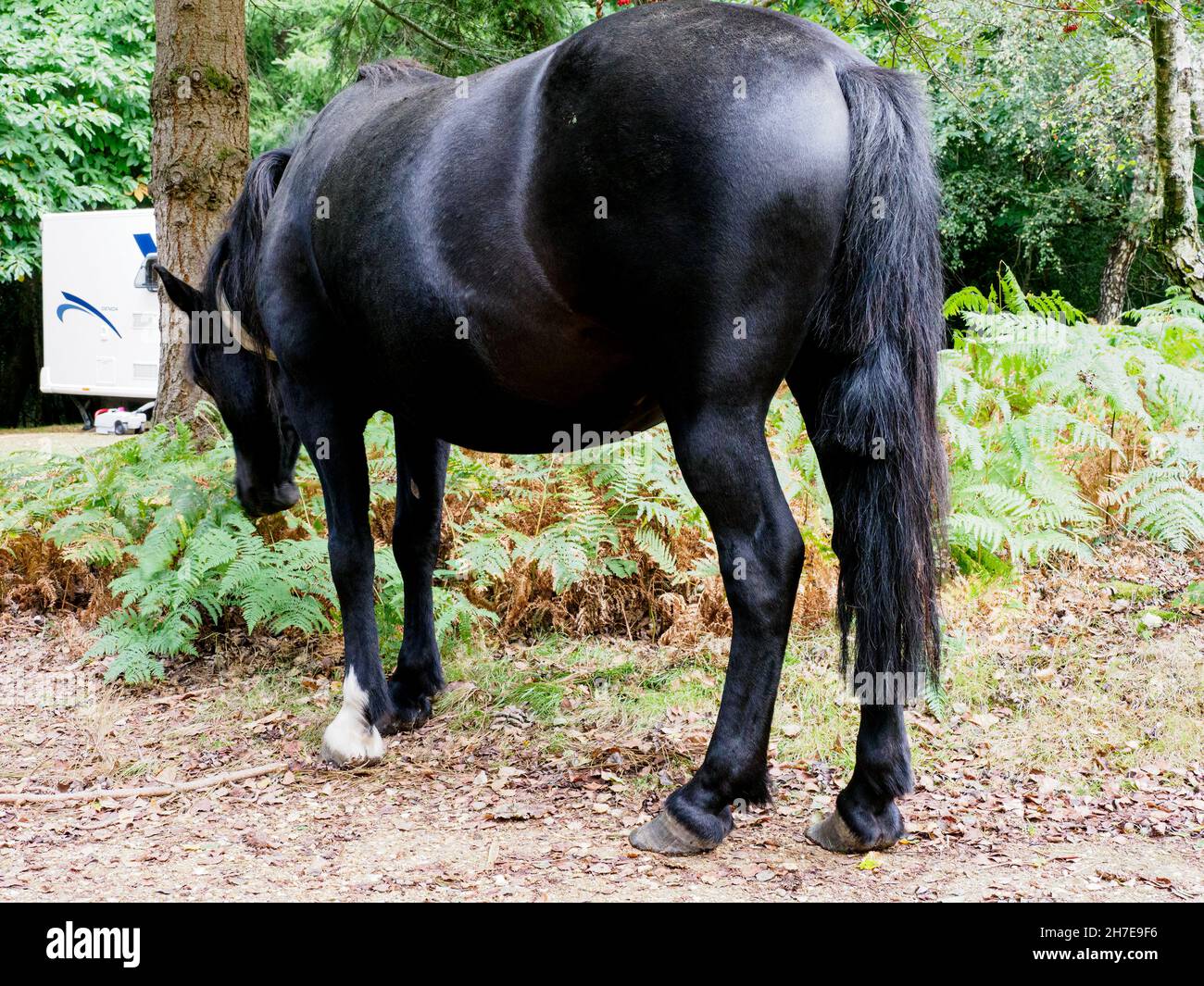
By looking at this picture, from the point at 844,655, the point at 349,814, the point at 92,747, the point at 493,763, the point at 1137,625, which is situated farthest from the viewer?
the point at 1137,625

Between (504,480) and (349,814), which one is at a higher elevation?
(504,480)

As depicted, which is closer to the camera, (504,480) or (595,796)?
(595,796)

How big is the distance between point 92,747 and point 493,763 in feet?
5.42

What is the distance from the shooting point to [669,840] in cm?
297

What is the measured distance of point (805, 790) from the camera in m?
3.45

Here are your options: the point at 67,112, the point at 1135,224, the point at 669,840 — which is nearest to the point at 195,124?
the point at 669,840

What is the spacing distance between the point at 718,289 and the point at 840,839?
159 cm

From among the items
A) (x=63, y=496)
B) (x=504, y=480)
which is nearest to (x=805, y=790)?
(x=504, y=480)

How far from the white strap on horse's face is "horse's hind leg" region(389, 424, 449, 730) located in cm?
68

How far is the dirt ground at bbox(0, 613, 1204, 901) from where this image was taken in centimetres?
279

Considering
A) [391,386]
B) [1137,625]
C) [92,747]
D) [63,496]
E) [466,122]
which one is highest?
[466,122]

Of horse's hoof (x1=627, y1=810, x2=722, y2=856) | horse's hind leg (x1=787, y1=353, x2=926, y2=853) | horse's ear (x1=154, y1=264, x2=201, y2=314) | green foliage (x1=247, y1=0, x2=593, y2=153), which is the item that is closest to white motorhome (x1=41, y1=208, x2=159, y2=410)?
green foliage (x1=247, y1=0, x2=593, y2=153)
